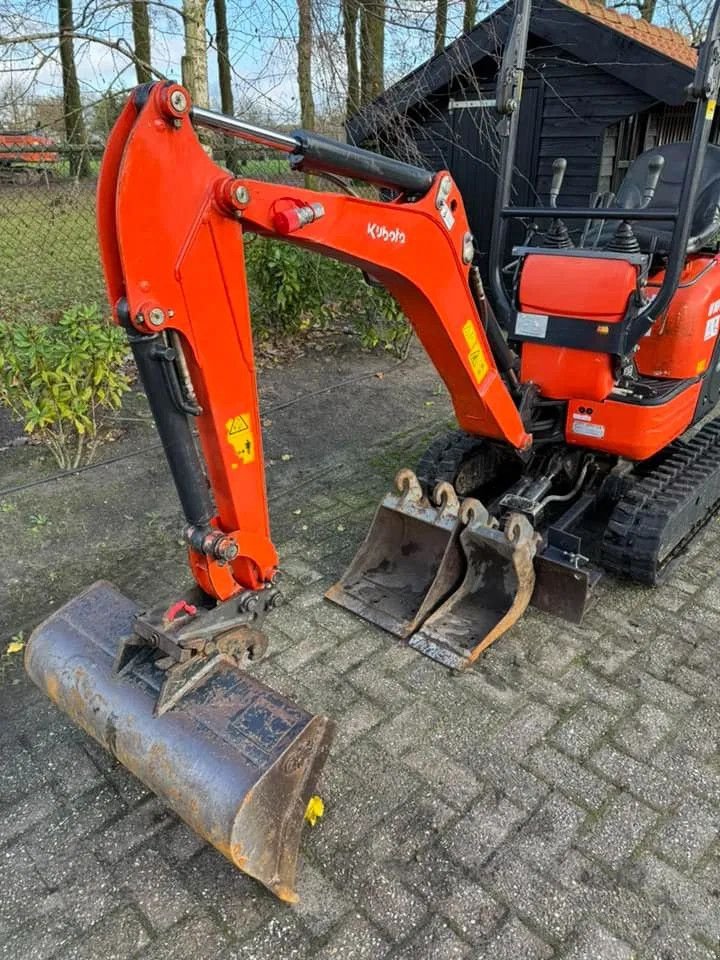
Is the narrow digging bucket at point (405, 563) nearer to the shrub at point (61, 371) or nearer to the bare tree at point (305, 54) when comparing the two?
the shrub at point (61, 371)

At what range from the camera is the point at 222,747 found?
2156mm

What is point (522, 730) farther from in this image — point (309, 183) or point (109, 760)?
point (309, 183)

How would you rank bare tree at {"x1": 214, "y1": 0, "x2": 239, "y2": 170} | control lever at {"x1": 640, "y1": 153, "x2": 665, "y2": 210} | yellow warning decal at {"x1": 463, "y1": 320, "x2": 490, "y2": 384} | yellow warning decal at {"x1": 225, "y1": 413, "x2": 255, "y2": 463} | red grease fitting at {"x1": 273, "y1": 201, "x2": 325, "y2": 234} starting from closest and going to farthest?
red grease fitting at {"x1": 273, "y1": 201, "x2": 325, "y2": 234}, yellow warning decal at {"x1": 225, "y1": 413, "x2": 255, "y2": 463}, yellow warning decal at {"x1": 463, "y1": 320, "x2": 490, "y2": 384}, control lever at {"x1": 640, "y1": 153, "x2": 665, "y2": 210}, bare tree at {"x1": 214, "y1": 0, "x2": 239, "y2": 170}

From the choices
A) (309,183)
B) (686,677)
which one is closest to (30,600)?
(686,677)

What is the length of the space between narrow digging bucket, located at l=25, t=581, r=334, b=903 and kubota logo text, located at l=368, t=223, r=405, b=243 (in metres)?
1.53

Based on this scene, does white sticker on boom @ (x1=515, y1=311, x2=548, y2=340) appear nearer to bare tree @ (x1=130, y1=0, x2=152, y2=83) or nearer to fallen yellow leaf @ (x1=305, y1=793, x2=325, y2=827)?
fallen yellow leaf @ (x1=305, y1=793, x2=325, y2=827)

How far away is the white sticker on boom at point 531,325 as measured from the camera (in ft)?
11.5

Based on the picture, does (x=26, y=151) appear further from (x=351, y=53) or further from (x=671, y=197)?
(x=671, y=197)

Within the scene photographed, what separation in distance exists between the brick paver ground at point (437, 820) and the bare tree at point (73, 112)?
4.45 meters

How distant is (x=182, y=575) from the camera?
3.87 meters

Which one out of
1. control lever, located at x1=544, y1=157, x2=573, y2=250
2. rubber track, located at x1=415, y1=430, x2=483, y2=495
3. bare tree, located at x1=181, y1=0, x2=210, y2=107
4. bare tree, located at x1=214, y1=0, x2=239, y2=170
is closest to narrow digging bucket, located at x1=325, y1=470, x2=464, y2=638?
rubber track, located at x1=415, y1=430, x2=483, y2=495

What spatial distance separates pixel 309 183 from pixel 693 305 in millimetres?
5608

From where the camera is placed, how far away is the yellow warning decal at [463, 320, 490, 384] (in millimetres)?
3213

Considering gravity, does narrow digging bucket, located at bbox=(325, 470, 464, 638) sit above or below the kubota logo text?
below
